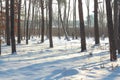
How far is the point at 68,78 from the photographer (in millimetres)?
8875

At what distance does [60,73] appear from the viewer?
9641 millimetres

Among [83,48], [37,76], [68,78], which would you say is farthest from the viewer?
[83,48]

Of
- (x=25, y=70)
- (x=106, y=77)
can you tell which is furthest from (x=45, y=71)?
(x=106, y=77)

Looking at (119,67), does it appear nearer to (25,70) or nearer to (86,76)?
(86,76)

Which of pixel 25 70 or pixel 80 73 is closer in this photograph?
pixel 80 73

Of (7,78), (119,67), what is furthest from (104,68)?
(7,78)

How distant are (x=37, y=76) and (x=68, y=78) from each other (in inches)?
44.6

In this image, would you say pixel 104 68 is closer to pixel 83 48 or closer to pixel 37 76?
pixel 37 76

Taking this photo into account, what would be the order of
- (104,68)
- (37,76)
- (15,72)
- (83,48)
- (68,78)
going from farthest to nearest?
(83,48)
(104,68)
(15,72)
(37,76)
(68,78)

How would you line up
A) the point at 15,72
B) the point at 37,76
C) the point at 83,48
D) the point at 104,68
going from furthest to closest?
the point at 83,48
the point at 104,68
the point at 15,72
the point at 37,76

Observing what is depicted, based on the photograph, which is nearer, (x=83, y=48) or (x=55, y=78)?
(x=55, y=78)

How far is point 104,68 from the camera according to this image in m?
11.2

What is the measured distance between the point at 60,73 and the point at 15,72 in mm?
1691

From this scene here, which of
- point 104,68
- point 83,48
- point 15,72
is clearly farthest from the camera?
point 83,48
